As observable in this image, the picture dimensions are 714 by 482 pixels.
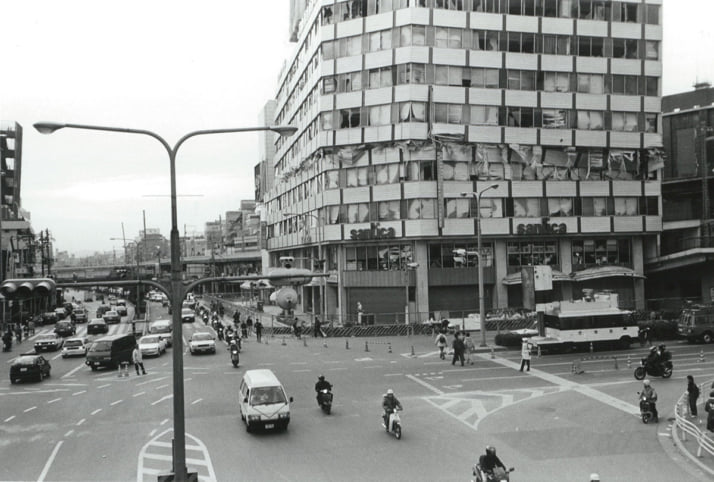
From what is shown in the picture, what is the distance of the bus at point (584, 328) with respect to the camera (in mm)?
34875

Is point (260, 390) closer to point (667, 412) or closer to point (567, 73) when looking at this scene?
point (667, 412)

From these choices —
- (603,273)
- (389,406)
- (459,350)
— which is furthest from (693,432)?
(603,273)

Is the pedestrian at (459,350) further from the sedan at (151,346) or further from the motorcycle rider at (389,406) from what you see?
the sedan at (151,346)

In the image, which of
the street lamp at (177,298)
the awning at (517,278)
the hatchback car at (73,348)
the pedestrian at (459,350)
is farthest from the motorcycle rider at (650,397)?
the hatchback car at (73,348)

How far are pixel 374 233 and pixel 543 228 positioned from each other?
1568cm

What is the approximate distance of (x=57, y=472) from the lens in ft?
51.7

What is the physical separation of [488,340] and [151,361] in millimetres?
22470

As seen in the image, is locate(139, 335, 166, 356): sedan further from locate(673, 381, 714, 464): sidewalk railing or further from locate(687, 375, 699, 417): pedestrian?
locate(687, 375, 699, 417): pedestrian

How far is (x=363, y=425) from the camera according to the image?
790 inches

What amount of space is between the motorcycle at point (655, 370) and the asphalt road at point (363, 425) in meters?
0.40

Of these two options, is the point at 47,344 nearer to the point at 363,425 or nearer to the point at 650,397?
the point at 363,425

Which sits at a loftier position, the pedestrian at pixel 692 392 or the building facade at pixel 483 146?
the building facade at pixel 483 146

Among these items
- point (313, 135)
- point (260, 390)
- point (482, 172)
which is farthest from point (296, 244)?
point (260, 390)

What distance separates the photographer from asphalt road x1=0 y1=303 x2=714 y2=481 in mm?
15680
